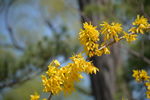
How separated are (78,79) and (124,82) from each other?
483cm

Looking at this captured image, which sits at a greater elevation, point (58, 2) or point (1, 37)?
point (58, 2)

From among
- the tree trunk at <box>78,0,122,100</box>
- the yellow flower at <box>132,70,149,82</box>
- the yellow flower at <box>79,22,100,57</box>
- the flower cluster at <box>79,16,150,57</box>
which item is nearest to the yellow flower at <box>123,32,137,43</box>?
the flower cluster at <box>79,16,150,57</box>

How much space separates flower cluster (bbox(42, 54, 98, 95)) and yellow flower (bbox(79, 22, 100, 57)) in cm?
5

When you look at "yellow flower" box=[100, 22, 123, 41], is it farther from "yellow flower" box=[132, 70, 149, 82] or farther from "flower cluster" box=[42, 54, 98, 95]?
"yellow flower" box=[132, 70, 149, 82]

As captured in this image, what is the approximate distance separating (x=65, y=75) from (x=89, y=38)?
20 centimetres

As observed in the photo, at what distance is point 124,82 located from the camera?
635 cm

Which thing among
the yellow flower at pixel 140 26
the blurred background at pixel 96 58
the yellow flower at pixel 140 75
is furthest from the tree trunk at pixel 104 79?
the yellow flower at pixel 140 26

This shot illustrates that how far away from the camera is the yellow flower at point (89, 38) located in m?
1.63

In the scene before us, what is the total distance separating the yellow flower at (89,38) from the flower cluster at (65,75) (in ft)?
0.17

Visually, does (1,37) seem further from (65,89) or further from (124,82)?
(65,89)

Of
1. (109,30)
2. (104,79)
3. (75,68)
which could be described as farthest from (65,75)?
(104,79)

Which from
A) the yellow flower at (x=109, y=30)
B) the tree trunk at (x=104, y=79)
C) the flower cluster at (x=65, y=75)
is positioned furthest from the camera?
the tree trunk at (x=104, y=79)

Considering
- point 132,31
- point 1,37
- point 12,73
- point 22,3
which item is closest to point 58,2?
point 22,3

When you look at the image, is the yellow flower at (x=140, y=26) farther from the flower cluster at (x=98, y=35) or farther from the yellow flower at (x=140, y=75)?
the yellow flower at (x=140, y=75)
